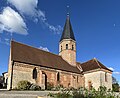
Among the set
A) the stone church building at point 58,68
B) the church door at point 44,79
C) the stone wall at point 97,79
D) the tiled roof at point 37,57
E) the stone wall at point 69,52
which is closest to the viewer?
the stone church building at point 58,68

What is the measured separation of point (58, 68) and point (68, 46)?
861cm

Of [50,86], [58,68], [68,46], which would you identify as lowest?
[50,86]

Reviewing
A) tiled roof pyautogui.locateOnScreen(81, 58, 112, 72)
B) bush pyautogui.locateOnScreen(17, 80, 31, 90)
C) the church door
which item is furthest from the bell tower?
bush pyautogui.locateOnScreen(17, 80, 31, 90)

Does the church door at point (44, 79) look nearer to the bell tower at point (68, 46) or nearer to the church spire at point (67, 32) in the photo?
the bell tower at point (68, 46)

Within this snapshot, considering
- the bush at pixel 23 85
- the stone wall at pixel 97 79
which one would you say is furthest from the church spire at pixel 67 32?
the bush at pixel 23 85

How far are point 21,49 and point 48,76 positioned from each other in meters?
7.21

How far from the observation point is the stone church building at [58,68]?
29562mm

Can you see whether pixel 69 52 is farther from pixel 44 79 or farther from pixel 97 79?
pixel 44 79

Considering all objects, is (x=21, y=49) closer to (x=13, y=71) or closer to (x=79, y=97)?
(x=13, y=71)

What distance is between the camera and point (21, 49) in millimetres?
33156

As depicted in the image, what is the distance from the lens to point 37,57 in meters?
34.1

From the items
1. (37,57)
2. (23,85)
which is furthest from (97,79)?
(23,85)

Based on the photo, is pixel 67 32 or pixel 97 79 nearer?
Result: pixel 97 79

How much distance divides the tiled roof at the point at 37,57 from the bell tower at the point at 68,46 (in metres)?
1.62
